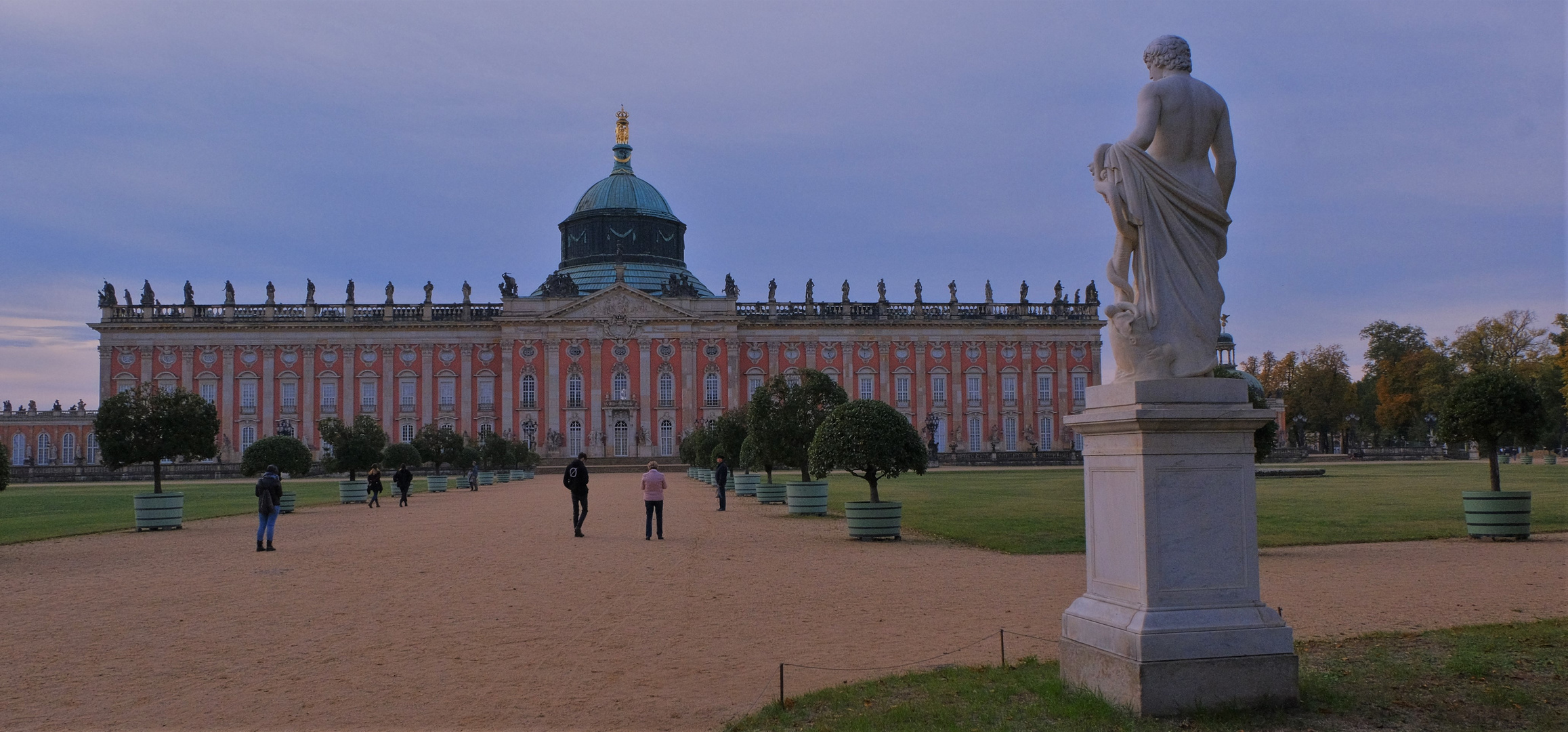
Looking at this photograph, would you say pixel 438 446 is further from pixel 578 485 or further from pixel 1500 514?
pixel 1500 514

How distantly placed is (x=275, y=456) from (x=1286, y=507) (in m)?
24.6

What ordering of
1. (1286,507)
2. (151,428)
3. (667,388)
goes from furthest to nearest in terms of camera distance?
(667,388)
(151,428)
(1286,507)

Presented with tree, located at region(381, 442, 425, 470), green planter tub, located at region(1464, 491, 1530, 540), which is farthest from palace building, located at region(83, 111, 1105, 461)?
green planter tub, located at region(1464, 491, 1530, 540)

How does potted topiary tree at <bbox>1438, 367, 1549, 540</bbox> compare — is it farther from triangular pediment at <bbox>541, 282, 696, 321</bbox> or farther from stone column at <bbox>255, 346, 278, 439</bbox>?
stone column at <bbox>255, 346, 278, 439</bbox>

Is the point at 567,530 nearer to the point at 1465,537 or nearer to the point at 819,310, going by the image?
the point at 1465,537

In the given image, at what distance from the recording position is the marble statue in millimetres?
6289

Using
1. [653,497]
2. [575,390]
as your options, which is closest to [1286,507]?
[653,497]

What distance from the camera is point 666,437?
7125cm

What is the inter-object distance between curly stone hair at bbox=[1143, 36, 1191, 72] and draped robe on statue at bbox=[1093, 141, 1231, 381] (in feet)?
1.86

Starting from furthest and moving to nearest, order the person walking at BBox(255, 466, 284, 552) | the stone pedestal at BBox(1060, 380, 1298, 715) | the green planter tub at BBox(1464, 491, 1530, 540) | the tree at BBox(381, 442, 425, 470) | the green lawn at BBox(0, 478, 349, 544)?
the tree at BBox(381, 442, 425, 470)
the green lawn at BBox(0, 478, 349, 544)
the person walking at BBox(255, 466, 284, 552)
the green planter tub at BBox(1464, 491, 1530, 540)
the stone pedestal at BBox(1060, 380, 1298, 715)

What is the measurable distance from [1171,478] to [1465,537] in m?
13.0

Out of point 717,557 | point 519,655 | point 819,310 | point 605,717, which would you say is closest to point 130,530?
point 717,557

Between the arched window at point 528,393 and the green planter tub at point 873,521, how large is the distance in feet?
185

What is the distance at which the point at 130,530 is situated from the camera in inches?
820
